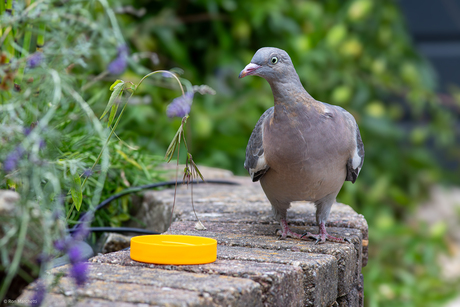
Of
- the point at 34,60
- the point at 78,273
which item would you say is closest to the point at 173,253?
the point at 78,273

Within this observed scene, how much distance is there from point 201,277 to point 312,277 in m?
0.36

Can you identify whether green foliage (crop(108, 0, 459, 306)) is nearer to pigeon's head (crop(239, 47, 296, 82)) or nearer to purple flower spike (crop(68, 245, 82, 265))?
pigeon's head (crop(239, 47, 296, 82))

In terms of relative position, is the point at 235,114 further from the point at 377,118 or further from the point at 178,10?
the point at 377,118

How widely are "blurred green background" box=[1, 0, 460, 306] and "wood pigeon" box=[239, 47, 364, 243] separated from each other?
4.04ft

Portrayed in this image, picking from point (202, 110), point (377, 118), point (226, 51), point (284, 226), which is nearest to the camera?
point (284, 226)

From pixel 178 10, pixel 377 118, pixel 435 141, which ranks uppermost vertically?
pixel 178 10

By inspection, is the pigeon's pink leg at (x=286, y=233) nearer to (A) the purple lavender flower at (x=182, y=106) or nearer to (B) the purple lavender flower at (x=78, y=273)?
(A) the purple lavender flower at (x=182, y=106)

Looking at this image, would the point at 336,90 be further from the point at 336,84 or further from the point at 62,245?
the point at 62,245

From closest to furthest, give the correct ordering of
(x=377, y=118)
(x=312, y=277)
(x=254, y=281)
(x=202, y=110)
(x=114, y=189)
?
1. (x=254, y=281)
2. (x=312, y=277)
3. (x=114, y=189)
4. (x=202, y=110)
5. (x=377, y=118)

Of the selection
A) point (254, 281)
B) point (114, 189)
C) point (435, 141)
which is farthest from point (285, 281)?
point (435, 141)

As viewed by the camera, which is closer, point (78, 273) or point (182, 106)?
point (78, 273)

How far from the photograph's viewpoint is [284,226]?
6.79 ft

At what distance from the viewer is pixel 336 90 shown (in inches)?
182

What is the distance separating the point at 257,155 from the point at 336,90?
2.73 meters
